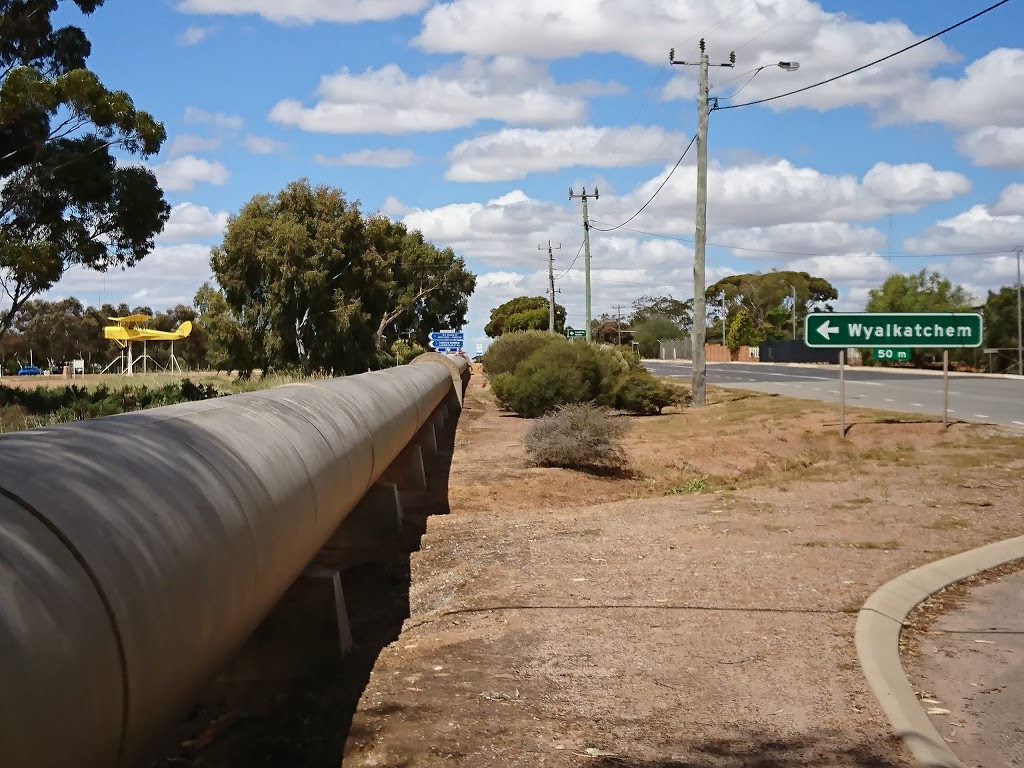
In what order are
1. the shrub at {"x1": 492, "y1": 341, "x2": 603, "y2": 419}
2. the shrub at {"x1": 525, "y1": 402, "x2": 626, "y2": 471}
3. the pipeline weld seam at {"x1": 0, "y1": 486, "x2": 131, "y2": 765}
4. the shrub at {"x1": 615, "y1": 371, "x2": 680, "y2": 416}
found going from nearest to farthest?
the pipeline weld seam at {"x1": 0, "y1": 486, "x2": 131, "y2": 765}, the shrub at {"x1": 525, "y1": 402, "x2": 626, "y2": 471}, the shrub at {"x1": 492, "y1": 341, "x2": 603, "y2": 419}, the shrub at {"x1": 615, "y1": 371, "x2": 680, "y2": 416}

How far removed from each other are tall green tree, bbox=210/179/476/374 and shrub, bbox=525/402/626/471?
95.2 ft

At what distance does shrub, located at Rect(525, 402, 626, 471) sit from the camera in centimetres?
1933

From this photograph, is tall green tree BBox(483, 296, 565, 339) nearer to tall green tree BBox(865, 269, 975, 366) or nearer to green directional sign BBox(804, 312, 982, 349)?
tall green tree BBox(865, 269, 975, 366)

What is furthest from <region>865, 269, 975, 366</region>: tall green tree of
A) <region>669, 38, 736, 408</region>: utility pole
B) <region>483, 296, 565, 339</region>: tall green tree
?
<region>669, 38, 736, 408</region>: utility pole

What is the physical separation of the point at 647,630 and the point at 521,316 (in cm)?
13738

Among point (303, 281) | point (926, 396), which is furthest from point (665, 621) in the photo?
point (303, 281)

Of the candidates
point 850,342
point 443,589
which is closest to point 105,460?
point 443,589

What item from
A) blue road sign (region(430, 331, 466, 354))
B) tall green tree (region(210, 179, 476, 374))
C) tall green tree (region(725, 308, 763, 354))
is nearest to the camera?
tall green tree (region(210, 179, 476, 374))

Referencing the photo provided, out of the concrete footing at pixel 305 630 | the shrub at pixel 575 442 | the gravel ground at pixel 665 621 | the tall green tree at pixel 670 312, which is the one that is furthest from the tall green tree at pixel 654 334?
the concrete footing at pixel 305 630

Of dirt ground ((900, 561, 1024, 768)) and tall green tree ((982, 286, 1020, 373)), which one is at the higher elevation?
tall green tree ((982, 286, 1020, 373))

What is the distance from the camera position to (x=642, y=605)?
855 centimetres

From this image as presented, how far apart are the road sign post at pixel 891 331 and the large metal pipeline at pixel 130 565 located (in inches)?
664

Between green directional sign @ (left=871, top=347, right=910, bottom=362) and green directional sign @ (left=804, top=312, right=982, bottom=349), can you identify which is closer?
green directional sign @ (left=804, top=312, right=982, bottom=349)

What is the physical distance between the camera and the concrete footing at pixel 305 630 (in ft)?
23.7
